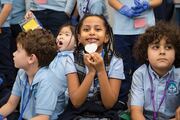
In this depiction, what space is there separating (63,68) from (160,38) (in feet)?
2.27

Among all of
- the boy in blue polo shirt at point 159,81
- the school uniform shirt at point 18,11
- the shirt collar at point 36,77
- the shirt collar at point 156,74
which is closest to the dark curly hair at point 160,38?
the boy in blue polo shirt at point 159,81

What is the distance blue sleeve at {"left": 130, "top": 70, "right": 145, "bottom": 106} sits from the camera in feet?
8.17

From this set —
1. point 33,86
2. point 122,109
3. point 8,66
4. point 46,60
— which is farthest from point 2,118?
point 8,66

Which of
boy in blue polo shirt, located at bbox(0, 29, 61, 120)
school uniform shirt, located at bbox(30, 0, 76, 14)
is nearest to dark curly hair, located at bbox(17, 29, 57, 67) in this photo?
boy in blue polo shirt, located at bbox(0, 29, 61, 120)

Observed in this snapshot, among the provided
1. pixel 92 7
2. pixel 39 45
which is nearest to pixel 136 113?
pixel 39 45

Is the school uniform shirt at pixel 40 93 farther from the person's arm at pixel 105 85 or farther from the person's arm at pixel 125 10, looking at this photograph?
the person's arm at pixel 125 10

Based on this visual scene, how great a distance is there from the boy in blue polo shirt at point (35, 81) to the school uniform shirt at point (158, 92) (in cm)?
53

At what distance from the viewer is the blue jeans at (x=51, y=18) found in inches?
144

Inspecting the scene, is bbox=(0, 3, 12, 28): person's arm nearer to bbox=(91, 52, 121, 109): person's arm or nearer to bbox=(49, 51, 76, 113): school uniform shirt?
bbox=(49, 51, 76, 113): school uniform shirt

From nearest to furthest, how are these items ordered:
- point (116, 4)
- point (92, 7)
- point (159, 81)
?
point (159, 81) < point (116, 4) < point (92, 7)

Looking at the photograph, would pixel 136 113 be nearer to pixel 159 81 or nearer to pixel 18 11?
pixel 159 81

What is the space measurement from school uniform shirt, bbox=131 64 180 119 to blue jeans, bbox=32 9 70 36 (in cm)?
136

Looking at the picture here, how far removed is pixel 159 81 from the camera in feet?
8.21

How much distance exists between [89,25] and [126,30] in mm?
742
